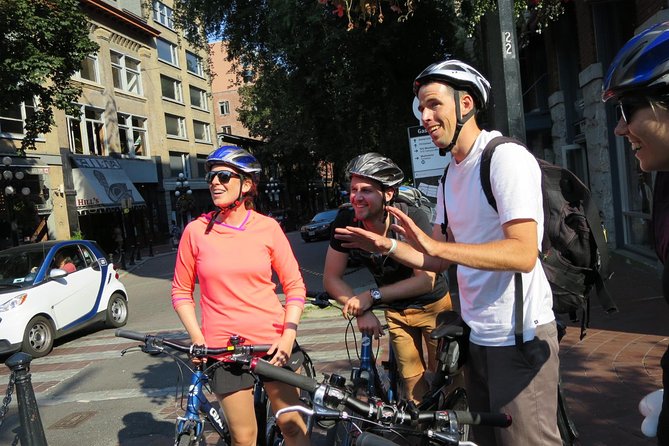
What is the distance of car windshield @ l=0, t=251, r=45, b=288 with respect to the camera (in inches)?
320

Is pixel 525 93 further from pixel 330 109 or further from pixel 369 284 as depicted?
pixel 369 284

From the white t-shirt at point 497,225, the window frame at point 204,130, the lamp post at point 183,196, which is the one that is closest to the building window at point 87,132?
the lamp post at point 183,196

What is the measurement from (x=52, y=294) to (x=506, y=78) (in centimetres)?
742

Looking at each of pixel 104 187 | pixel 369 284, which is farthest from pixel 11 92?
pixel 104 187

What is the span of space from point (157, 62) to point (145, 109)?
4.06 m

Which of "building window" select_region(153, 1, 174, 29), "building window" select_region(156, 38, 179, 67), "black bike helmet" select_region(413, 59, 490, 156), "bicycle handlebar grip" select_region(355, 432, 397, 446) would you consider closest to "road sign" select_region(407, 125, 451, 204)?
"black bike helmet" select_region(413, 59, 490, 156)

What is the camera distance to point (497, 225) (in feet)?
6.21

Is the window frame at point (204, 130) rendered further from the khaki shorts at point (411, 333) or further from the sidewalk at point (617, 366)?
the khaki shorts at point (411, 333)

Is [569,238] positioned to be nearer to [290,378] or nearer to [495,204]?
[495,204]

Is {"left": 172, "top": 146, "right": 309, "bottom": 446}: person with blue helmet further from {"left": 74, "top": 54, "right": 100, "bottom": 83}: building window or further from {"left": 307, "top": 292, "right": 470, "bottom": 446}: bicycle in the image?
{"left": 74, "top": 54, "right": 100, "bottom": 83}: building window

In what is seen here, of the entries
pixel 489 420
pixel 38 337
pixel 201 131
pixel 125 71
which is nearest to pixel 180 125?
pixel 201 131

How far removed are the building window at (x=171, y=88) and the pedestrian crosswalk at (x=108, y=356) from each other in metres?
32.1

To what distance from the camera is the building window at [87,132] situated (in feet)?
92.1

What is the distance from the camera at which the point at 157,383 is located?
6066 mm
